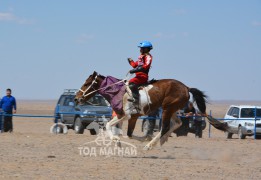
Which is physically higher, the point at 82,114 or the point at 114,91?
the point at 114,91

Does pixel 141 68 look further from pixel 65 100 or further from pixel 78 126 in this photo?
pixel 65 100

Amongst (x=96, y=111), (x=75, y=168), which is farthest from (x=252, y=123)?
(x=75, y=168)

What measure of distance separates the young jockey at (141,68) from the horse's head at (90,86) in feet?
2.97

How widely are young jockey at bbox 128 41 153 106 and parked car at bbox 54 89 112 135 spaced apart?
35.4 feet

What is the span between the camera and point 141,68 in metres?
14.1

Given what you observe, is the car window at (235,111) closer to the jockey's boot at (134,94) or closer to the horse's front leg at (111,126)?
the jockey's boot at (134,94)

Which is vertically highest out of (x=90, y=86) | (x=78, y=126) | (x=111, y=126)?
(x=90, y=86)

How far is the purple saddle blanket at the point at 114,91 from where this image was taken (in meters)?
14.3

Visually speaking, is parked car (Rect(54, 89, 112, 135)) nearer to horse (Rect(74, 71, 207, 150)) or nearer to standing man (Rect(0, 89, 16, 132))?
standing man (Rect(0, 89, 16, 132))

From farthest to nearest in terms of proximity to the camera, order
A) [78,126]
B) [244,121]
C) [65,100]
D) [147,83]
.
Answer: [65,100] → [78,126] → [244,121] → [147,83]

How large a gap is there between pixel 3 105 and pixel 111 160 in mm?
12583

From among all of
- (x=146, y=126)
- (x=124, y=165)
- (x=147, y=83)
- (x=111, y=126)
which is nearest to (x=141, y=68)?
(x=147, y=83)

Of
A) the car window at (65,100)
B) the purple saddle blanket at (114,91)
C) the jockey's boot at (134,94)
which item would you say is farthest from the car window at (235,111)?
the jockey's boot at (134,94)

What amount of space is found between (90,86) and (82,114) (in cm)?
1054
